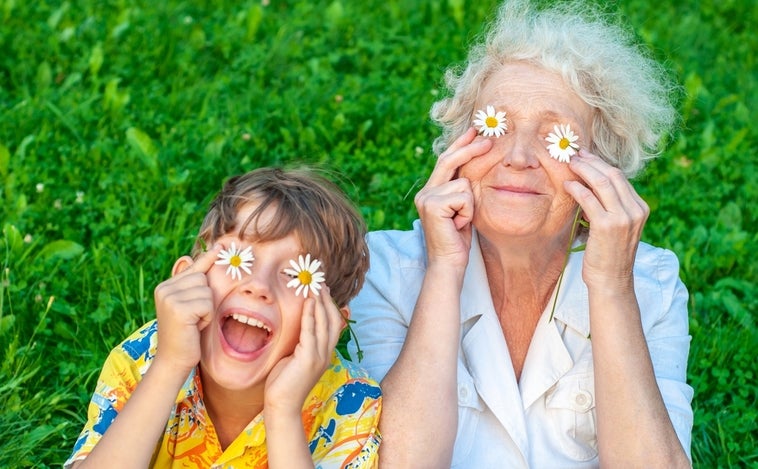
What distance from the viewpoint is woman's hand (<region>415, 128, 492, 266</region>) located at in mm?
3303

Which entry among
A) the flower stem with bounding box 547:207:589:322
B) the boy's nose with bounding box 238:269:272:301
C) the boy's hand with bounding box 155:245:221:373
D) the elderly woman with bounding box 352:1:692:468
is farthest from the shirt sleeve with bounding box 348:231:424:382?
the boy's hand with bounding box 155:245:221:373

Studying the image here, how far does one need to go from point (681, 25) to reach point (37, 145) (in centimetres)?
417

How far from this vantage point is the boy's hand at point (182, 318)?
268cm

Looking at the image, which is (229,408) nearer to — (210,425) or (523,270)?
(210,425)

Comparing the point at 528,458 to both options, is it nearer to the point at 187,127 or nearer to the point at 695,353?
the point at 695,353

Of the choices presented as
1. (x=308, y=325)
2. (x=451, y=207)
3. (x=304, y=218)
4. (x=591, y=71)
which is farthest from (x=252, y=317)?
(x=591, y=71)

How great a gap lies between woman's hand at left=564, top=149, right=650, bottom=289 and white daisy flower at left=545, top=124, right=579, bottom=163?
0.09 meters

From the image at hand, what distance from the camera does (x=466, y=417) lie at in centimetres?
340

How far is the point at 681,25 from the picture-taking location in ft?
23.9

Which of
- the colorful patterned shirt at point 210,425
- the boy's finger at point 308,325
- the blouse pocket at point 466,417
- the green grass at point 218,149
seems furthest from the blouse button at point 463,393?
the green grass at point 218,149

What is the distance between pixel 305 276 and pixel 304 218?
173 millimetres

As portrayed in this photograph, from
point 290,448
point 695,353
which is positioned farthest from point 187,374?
point 695,353

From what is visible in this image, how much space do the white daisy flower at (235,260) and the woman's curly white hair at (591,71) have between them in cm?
117

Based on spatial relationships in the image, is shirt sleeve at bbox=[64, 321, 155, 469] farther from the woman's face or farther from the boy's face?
the woman's face
